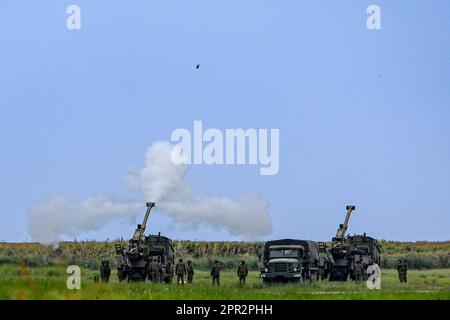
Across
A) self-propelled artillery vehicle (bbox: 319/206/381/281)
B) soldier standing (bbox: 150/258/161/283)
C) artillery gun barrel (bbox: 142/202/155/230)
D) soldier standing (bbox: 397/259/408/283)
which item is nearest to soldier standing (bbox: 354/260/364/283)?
self-propelled artillery vehicle (bbox: 319/206/381/281)

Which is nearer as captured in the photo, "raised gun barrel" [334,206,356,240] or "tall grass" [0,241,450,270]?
"raised gun barrel" [334,206,356,240]

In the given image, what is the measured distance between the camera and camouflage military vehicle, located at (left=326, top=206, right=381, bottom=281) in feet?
158

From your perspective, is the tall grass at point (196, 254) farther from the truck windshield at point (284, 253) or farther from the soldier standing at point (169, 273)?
the truck windshield at point (284, 253)

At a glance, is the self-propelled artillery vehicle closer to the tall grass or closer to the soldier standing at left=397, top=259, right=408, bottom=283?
the soldier standing at left=397, top=259, right=408, bottom=283

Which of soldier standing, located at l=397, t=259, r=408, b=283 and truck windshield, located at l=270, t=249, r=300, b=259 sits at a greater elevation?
truck windshield, located at l=270, t=249, r=300, b=259

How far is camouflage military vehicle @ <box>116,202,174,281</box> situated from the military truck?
6205 millimetres

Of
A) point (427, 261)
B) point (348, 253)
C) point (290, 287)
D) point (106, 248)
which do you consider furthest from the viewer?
point (106, 248)

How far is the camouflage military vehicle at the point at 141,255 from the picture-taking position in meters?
44.5

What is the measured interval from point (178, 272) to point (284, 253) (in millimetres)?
5359

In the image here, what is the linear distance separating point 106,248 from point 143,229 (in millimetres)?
26979
